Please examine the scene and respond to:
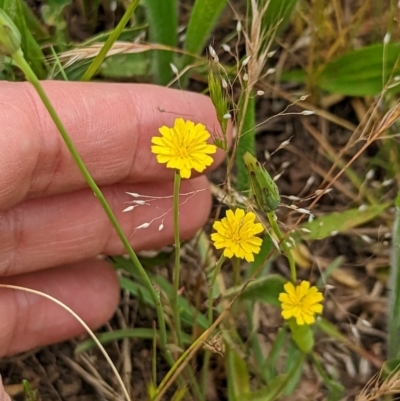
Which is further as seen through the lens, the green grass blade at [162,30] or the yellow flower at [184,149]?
the green grass blade at [162,30]

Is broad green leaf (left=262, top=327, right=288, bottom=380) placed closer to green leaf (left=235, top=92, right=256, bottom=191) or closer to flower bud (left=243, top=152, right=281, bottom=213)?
green leaf (left=235, top=92, right=256, bottom=191)

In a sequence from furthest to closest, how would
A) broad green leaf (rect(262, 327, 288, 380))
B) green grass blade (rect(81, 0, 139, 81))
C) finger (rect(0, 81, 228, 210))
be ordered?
broad green leaf (rect(262, 327, 288, 380)) < finger (rect(0, 81, 228, 210)) < green grass blade (rect(81, 0, 139, 81))

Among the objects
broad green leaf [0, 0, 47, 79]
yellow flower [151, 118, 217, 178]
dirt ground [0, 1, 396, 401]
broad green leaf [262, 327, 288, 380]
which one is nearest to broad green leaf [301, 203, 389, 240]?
dirt ground [0, 1, 396, 401]

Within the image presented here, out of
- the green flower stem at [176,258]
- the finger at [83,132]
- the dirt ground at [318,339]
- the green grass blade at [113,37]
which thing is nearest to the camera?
the green flower stem at [176,258]

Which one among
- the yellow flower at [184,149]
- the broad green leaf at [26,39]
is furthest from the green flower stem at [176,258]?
the broad green leaf at [26,39]

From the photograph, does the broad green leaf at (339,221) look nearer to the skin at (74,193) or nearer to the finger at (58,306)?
the skin at (74,193)

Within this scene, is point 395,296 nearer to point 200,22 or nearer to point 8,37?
point 200,22

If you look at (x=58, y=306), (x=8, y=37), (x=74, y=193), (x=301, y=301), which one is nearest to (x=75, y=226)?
(x=74, y=193)

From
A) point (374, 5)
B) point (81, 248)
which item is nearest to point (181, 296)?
point (81, 248)
